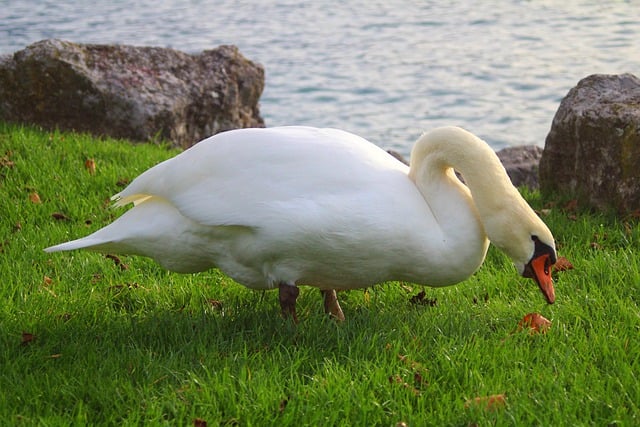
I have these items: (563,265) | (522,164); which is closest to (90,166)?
(563,265)

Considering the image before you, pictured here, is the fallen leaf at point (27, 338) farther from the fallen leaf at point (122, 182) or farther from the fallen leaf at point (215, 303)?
the fallen leaf at point (122, 182)

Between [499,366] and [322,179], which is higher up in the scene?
[322,179]

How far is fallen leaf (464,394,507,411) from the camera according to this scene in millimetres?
3787

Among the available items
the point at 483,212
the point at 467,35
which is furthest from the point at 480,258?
the point at 467,35

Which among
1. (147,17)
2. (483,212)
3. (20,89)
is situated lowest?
(147,17)

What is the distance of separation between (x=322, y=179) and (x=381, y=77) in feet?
38.6

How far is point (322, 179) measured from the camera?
14.1 ft

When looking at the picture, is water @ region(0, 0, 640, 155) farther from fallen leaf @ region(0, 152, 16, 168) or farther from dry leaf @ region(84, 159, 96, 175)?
fallen leaf @ region(0, 152, 16, 168)

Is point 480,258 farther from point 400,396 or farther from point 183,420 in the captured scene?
point 183,420

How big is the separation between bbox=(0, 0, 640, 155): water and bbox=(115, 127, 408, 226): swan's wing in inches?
305

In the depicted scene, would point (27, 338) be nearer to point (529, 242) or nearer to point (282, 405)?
point (282, 405)

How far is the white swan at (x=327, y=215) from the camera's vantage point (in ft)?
13.9

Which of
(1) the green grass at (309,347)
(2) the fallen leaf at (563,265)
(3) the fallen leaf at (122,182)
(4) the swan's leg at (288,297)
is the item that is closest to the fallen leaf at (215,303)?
(1) the green grass at (309,347)

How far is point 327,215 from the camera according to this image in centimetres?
419
